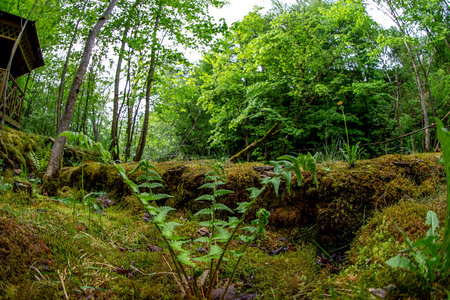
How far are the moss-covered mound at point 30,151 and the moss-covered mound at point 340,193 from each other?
9.22ft

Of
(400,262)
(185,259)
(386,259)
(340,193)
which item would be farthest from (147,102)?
(400,262)

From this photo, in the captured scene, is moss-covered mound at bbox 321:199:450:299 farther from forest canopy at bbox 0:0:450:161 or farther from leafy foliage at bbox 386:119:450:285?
forest canopy at bbox 0:0:450:161

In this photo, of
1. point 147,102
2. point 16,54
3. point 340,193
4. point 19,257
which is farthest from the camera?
point 16,54

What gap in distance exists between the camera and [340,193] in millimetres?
2131

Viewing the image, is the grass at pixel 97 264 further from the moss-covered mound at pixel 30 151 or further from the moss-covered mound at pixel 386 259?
the moss-covered mound at pixel 30 151

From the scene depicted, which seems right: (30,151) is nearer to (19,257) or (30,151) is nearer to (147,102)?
(147,102)

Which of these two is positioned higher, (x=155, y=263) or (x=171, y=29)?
(x=171, y=29)

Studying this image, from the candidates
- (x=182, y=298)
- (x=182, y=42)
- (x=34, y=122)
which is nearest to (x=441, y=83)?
(x=182, y=42)

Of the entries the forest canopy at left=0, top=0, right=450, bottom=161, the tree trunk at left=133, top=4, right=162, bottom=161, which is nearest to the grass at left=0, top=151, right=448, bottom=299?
the forest canopy at left=0, top=0, right=450, bottom=161

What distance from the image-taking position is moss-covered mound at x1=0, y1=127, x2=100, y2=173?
14.1 ft

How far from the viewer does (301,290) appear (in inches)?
49.9

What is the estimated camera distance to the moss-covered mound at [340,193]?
2014 mm

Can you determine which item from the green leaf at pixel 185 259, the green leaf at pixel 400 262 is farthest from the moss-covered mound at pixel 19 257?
the green leaf at pixel 400 262

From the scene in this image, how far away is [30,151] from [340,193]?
6.07 meters
